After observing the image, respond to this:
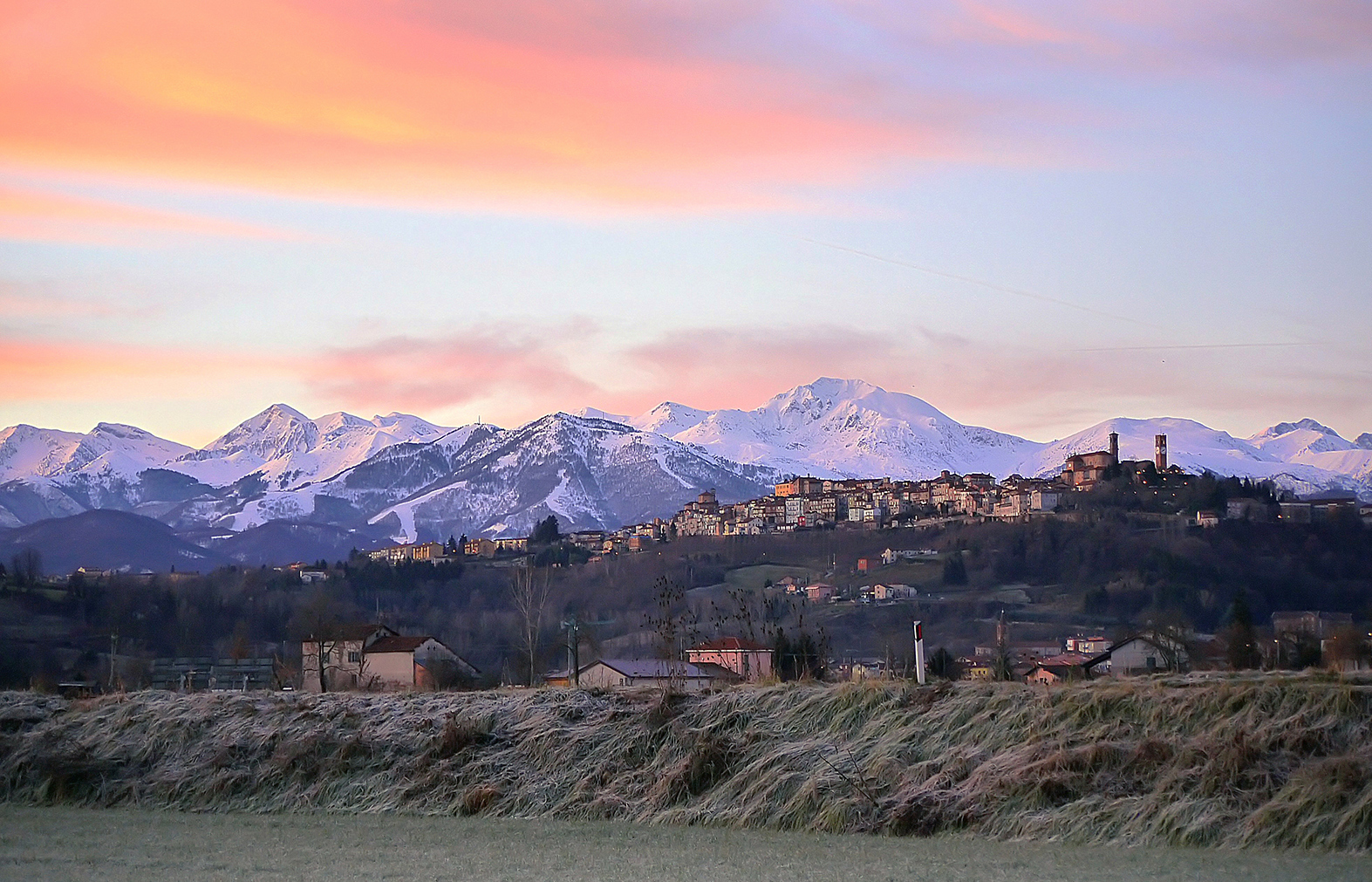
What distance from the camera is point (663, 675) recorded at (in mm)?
24984

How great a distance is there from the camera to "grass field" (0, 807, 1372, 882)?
13219mm

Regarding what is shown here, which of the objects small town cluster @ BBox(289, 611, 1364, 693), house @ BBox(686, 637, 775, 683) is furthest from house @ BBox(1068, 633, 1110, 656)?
house @ BBox(686, 637, 775, 683)

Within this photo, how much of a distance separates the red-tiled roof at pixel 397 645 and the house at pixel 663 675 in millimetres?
9212

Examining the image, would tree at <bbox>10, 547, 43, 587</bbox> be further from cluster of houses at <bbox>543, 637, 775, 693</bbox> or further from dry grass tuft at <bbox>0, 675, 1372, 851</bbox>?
dry grass tuft at <bbox>0, 675, 1372, 851</bbox>

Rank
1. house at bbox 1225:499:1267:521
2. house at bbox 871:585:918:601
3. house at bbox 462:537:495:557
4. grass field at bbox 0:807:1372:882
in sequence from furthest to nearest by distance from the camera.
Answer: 1. house at bbox 462:537:495:557
2. house at bbox 1225:499:1267:521
3. house at bbox 871:585:918:601
4. grass field at bbox 0:807:1372:882

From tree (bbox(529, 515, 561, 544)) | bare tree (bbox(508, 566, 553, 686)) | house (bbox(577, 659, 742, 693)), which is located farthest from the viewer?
tree (bbox(529, 515, 561, 544))

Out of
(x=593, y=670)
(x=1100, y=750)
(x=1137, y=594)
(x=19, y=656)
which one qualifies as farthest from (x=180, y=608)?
(x=1100, y=750)

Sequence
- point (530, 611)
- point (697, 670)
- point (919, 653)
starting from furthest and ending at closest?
point (530, 611)
point (697, 670)
point (919, 653)

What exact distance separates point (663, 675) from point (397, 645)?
27.2m

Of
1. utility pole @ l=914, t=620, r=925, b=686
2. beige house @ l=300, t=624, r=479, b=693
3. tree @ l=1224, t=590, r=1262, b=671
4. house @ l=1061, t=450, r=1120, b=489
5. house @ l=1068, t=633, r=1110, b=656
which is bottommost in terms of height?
house @ l=1068, t=633, r=1110, b=656

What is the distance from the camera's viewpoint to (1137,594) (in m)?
105

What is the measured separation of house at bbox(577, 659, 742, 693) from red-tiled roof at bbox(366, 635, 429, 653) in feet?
30.2

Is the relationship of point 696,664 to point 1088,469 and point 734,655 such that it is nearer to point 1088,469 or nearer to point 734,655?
point 734,655

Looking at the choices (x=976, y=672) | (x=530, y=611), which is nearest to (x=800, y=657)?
(x=976, y=672)
